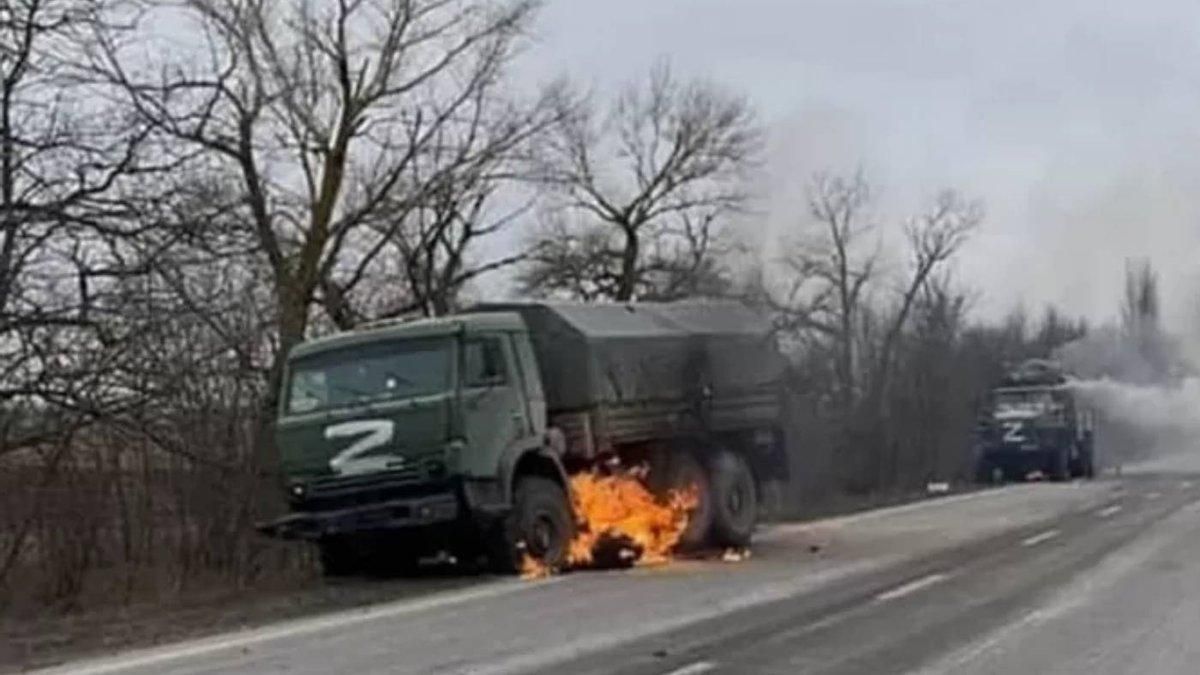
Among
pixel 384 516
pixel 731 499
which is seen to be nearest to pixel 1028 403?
pixel 731 499

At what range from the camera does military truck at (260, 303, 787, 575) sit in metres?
20.6

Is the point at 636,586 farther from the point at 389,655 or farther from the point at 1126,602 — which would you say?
the point at 389,655

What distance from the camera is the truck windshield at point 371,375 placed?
20.8 m

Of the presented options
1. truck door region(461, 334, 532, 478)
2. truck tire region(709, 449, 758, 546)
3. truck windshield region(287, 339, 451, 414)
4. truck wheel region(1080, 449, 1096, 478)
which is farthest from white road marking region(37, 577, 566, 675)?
truck wheel region(1080, 449, 1096, 478)

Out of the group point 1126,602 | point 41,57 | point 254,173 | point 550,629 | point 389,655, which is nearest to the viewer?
point 389,655

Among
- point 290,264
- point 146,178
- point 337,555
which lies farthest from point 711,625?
point 290,264

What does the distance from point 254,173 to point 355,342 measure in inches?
545

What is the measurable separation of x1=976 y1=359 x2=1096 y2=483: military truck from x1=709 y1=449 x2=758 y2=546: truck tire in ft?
97.4

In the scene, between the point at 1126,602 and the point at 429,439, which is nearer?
the point at 1126,602

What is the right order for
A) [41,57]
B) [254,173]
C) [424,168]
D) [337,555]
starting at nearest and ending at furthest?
[41,57] < [337,555] < [254,173] < [424,168]

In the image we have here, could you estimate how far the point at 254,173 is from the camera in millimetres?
34281

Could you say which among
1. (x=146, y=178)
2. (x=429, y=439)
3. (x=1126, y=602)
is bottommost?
(x=1126, y=602)

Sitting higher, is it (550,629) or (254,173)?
(254,173)

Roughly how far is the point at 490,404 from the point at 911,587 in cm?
489
